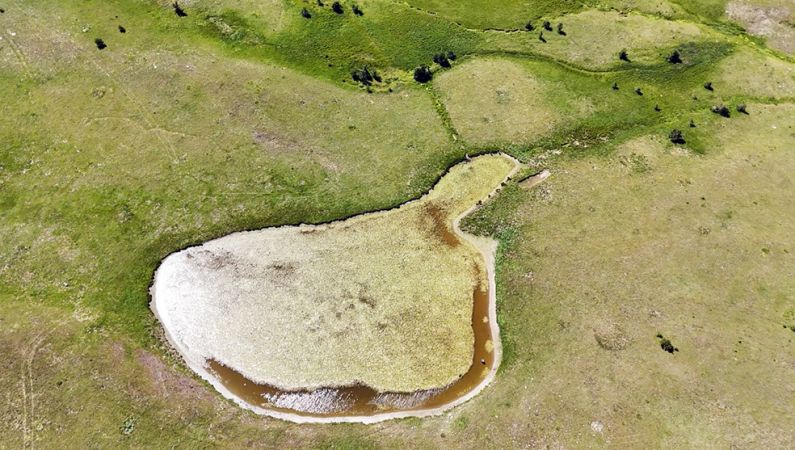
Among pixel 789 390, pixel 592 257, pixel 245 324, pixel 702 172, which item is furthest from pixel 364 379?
pixel 702 172

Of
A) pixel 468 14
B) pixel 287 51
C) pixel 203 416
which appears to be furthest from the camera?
pixel 468 14

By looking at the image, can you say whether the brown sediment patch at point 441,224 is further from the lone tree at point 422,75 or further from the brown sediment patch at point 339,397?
the lone tree at point 422,75

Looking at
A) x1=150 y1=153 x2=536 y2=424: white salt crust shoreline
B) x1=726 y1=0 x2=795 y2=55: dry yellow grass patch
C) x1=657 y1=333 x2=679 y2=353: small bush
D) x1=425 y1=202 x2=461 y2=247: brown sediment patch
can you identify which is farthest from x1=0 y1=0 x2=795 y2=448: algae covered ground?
x1=425 y1=202 x2=461 y2=247: brown sediment patch

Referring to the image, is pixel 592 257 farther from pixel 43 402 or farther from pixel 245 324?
pixel 43 402

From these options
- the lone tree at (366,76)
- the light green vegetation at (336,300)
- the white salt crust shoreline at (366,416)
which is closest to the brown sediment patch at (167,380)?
the white salt crust shoreline at (366,416)

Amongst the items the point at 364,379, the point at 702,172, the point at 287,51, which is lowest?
the point at 364,379

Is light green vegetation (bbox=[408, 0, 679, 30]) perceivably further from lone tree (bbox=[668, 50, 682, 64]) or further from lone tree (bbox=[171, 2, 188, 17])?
lone tree (bbox=[171, 2, 188, 17])
